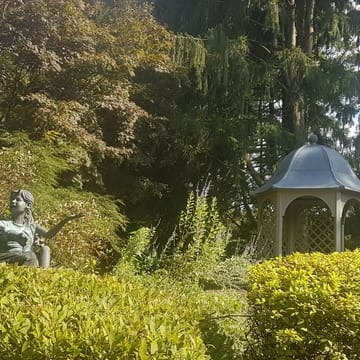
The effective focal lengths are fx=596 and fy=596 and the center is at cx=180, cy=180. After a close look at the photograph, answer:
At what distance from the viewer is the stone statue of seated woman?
4.24 metres

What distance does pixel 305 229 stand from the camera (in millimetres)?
9719

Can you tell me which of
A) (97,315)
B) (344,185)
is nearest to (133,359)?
(97,315)

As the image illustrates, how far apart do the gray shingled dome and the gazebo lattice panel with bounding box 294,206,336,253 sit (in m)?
1.41

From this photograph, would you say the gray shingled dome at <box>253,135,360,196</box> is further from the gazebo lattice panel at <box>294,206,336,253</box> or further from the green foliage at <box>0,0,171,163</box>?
the green foliage at <box>0,0,171,163</box>

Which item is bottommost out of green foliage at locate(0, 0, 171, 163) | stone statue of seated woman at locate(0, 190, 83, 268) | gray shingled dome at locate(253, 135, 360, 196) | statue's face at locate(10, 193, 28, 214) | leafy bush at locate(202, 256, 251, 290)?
leafy bush at locate(202, 256, 251, 290)

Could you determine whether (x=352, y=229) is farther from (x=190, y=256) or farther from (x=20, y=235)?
(x=20, y=235)

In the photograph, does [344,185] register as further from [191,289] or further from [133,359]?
[133,359]

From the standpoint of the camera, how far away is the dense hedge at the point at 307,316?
3.12 m

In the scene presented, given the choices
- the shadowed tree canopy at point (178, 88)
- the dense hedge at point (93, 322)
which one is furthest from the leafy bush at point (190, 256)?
the dense hedge at point (93, 322)

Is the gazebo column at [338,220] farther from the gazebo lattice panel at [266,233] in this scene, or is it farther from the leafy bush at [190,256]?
the leafy bush at [190,256]

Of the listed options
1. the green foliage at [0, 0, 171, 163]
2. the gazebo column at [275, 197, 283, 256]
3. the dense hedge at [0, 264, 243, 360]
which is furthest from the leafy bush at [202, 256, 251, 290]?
the green foliage at [0, 0, 171, 163]

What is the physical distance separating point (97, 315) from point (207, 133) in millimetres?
7967

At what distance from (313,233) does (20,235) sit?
6.34 m

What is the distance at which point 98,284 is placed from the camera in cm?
329
